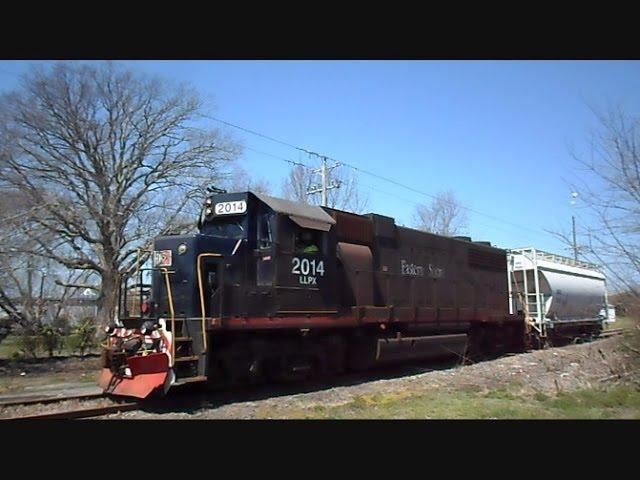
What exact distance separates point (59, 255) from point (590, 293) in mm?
23150

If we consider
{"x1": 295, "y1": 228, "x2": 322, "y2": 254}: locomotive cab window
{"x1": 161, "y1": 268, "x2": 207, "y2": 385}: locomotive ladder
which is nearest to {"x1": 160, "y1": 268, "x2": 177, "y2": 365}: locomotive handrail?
{"x1": 161, "y1": 268, "x2": 207, "y2": 385}: locomotive ladder

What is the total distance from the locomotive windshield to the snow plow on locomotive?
0.07 ft

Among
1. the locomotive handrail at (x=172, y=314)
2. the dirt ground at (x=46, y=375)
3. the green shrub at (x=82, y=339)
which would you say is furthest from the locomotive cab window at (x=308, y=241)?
the green shrub at (x=82, y=339)

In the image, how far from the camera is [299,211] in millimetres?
10961

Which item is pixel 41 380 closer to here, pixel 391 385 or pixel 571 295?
pixel 391 385

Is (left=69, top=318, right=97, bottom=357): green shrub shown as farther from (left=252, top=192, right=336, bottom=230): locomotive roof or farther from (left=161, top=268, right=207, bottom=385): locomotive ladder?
(left=252, top=192, right=336, bottom=230): locomotive roof

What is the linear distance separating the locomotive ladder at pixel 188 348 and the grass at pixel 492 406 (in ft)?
5.54

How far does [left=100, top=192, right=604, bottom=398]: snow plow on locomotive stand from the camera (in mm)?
9133

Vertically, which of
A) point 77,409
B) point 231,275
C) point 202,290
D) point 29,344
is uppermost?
point 231,275

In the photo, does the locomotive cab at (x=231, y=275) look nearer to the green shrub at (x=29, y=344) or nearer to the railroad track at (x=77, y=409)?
the railroad track at (x=77, y=409)

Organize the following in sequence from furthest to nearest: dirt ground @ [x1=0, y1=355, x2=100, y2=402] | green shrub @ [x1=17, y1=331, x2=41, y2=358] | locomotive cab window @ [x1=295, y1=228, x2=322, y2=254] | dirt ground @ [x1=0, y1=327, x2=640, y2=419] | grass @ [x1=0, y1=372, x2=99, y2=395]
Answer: green shrub @ [x1=17, y1=331, x2=41, y2=358], grass @ [x1=0, y1=372, x2=99, y2=395], dirt ground @ [x1=0, y1=355, x2=100, y2=402], locomotive cab window @ [x1=295, y1=228, x2=322, y2=254], dirt ground @ [x1=0, y1=327, x2=640, y2=419]

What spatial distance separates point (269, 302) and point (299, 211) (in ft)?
6.37

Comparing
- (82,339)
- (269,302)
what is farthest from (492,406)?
(82,339)

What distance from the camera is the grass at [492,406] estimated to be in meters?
8.17
